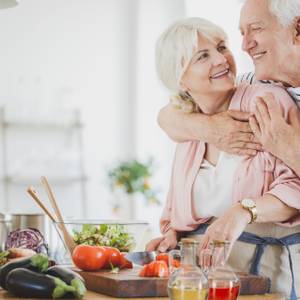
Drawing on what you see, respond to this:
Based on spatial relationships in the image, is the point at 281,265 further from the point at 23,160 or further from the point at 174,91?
the point at 23,160

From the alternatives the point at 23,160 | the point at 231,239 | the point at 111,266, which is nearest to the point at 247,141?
the point at 231,239

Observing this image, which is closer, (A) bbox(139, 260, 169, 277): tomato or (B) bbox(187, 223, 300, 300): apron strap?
(A) bbox(139, 260, 169, 277): tomato

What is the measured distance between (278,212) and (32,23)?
4565 mm

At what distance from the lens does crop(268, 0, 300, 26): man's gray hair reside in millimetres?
2100

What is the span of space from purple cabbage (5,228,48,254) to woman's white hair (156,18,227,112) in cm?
69

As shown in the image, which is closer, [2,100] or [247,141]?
[247,141]

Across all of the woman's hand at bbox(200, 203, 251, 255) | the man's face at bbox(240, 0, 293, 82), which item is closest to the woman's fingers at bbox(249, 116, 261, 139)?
the man's face at bbox(240, 0, 293, 82)

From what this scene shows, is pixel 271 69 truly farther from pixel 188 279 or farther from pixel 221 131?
pixel 188 279

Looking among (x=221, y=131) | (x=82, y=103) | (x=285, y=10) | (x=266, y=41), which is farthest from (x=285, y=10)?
(x=82, y=103)

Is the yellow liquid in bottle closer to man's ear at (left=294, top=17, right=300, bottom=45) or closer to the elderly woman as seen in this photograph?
the elderly woman

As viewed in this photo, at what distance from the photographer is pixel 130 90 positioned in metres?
6.58

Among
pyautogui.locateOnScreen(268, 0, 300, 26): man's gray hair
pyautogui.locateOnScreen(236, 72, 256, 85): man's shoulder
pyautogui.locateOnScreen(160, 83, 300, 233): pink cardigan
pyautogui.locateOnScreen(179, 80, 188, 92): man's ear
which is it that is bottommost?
→ pyautogui.locateOnScreen(160, 83, 300, 233): pink cardigan

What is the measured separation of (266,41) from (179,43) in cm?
28

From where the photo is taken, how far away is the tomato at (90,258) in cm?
206
